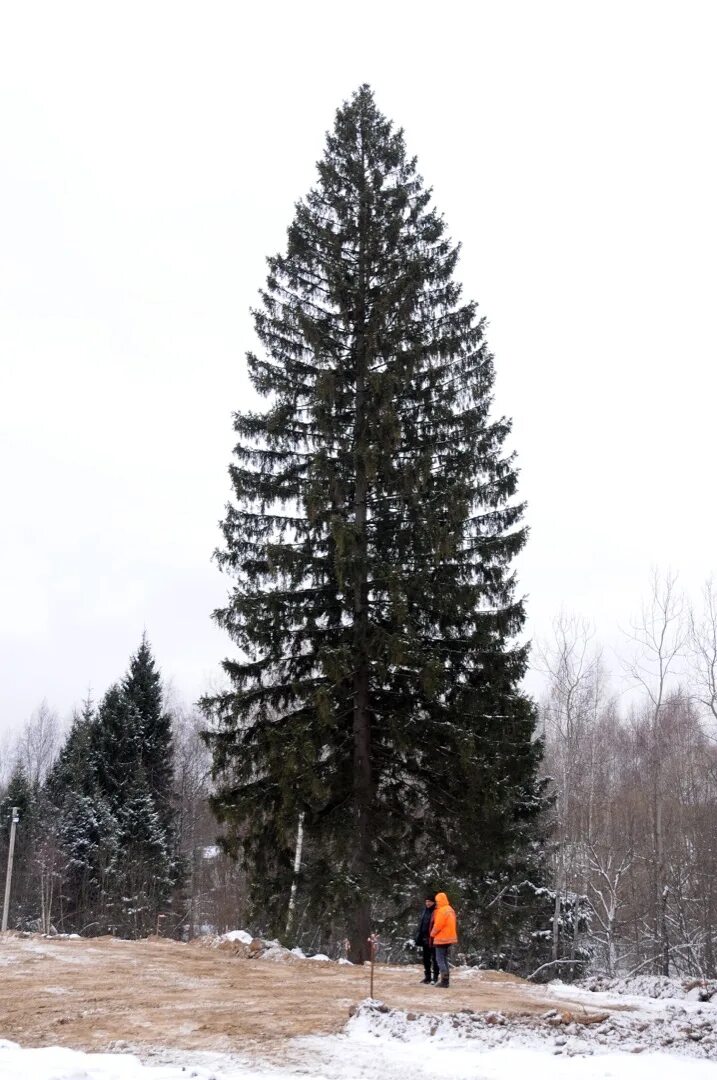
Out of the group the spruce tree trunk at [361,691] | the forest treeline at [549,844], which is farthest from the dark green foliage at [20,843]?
the spruce tree trunk at [361,691]

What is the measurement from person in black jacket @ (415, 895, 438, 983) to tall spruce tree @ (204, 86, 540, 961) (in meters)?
2.61

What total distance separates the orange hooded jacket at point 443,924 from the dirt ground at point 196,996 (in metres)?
0.63

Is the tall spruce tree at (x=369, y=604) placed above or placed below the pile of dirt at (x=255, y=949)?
above

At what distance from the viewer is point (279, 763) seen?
55.3ft

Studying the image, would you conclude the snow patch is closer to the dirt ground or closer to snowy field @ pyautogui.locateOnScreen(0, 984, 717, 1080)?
the dirt ground

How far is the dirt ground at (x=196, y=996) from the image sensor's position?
9094 mm

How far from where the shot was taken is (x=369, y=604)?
722 inches

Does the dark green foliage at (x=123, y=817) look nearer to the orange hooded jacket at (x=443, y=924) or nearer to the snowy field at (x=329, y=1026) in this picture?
the snowy field at (x=329, y=1026)

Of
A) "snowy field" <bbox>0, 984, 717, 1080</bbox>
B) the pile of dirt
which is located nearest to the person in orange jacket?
"snowy field" <bbox>0, 984, 717, 1080</bbox>

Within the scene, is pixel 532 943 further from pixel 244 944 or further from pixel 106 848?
pixel 106 848

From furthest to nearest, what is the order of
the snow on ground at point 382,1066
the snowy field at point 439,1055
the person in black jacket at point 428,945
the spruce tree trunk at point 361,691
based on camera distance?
the spruce tree trunk at point 361,691, the person in black jacket at point 428,945, the snowy field at point 439,1055, the snow on ground at point 382,1066

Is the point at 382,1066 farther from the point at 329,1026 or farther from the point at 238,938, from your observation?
the point at 238,938

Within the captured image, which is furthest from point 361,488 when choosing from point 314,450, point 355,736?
point 355,736

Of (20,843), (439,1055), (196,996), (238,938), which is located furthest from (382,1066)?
(20,843)
